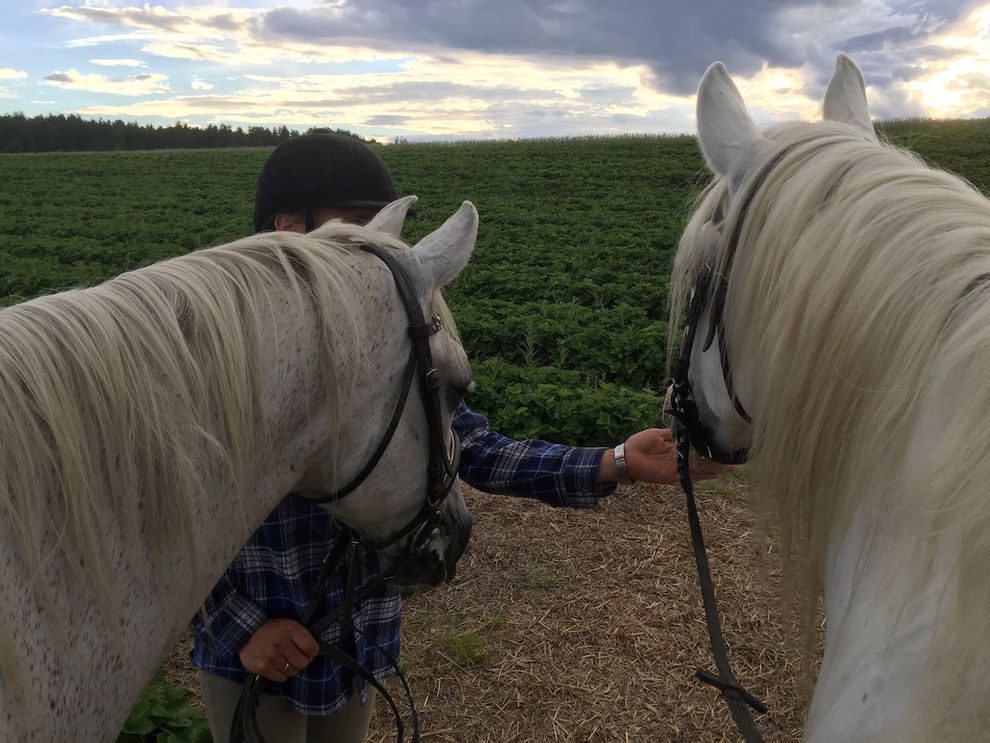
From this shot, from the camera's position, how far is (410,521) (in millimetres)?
1774

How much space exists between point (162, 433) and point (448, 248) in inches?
30.8

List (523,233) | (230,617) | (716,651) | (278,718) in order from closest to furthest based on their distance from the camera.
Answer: (716,651) < (230,617) < (278,718) < (523,233)

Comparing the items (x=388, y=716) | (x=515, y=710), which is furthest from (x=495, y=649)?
(x=388, y=716)

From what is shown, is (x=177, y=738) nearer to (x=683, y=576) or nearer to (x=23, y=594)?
(x=23, y=594)

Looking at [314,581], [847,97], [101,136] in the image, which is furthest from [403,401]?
[101,136]

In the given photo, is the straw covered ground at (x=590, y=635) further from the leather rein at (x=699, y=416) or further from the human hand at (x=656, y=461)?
the leather rein at (x=699, y=416)

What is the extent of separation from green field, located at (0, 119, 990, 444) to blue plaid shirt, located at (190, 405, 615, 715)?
42.0 inches

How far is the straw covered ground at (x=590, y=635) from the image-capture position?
3.44 meters

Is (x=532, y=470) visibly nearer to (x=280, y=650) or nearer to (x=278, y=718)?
(x=280, y=650)

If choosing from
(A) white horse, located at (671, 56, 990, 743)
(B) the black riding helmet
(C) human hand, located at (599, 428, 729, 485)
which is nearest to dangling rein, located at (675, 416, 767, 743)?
(C) human hand, located at (599, 428, 729, 485)

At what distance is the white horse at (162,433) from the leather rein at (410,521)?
Answer: 25mm

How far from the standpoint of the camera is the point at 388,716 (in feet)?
11.5

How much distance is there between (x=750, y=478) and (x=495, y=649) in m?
2.71

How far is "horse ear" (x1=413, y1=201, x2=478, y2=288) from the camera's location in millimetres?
1664
